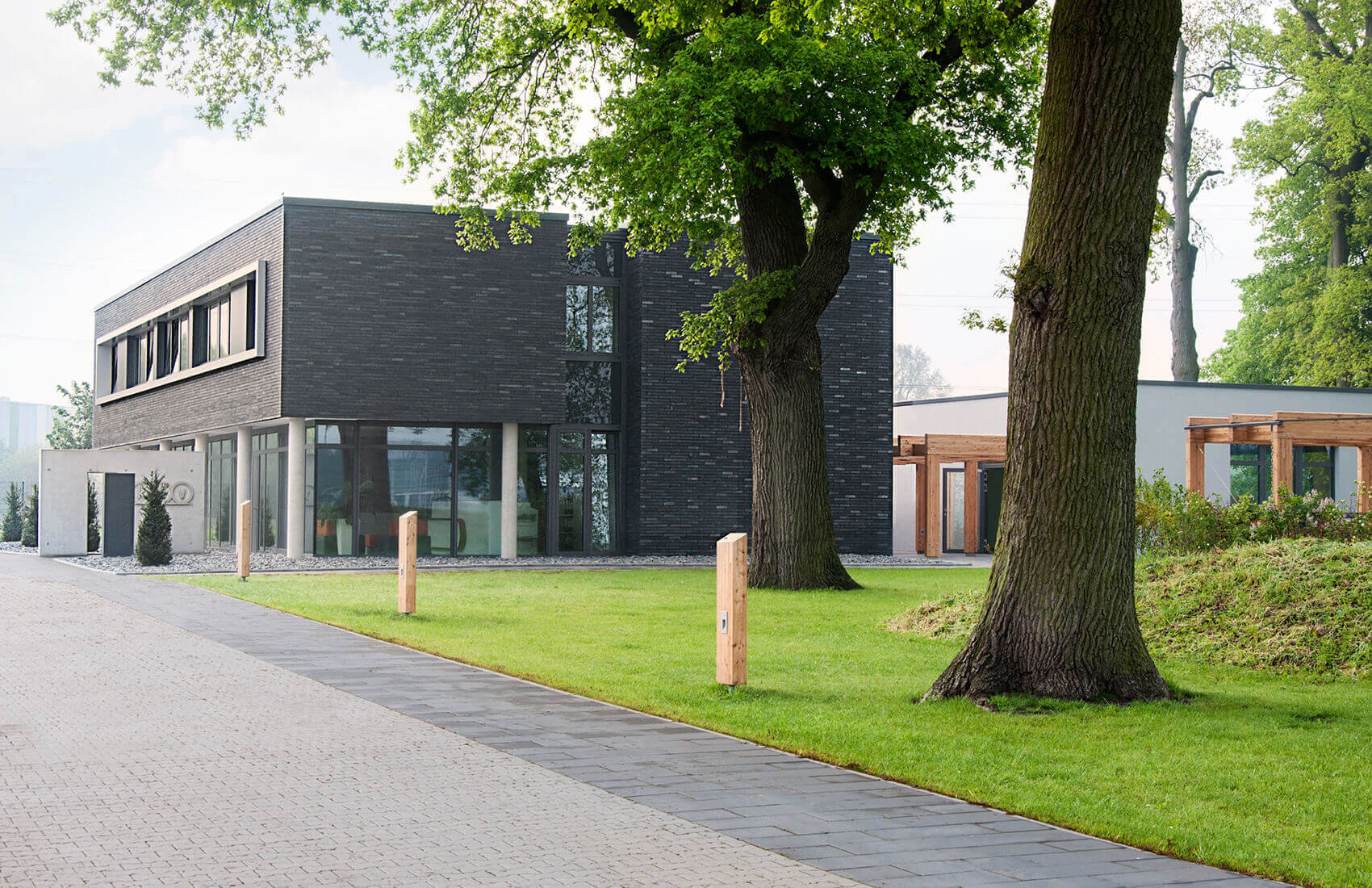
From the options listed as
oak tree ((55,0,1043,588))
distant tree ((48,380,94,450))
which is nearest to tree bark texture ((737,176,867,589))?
oak tree ((55,0,1043,588))

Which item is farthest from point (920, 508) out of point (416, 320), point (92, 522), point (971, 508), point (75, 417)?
point (75, 417)

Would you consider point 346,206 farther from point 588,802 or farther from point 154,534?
point 588,802

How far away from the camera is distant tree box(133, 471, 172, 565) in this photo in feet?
78.5

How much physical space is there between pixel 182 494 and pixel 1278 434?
22.6 metres

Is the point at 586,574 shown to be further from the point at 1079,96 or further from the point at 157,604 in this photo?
the point at 1079,96

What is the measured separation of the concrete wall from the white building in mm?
16800

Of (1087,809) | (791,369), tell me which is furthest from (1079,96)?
(791,369)

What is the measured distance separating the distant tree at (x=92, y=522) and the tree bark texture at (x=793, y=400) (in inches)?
697

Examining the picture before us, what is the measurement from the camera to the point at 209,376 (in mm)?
30500

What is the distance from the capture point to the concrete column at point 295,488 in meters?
26.9

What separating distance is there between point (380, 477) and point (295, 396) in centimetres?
282

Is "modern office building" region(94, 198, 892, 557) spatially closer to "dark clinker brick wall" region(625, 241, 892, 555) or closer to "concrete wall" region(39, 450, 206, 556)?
"dark clinker brick wall" region(625, 241, 892, 555)

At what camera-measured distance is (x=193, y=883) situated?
455 cm

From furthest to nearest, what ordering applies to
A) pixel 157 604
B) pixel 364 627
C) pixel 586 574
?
pixel 586 574
pixel 157 604
pixel 364 627
